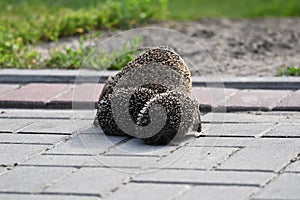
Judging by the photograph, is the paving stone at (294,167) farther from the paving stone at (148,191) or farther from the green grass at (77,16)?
the green grass at (77,16)

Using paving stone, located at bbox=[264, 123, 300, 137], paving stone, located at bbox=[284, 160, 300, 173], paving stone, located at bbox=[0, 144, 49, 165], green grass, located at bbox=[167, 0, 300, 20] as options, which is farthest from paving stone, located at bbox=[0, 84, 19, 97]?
green grass, located at bbox=[167, 0, 300, 20]

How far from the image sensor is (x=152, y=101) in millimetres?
6043

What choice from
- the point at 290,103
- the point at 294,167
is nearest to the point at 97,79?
the point at 290,103

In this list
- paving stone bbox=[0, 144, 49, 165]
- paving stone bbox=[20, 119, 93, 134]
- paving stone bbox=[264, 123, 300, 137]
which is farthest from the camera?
paving stone bbox=[20, 119, 93, 134]

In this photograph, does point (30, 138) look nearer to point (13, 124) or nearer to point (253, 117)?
point (13, 124)

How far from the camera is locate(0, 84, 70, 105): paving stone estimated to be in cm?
762

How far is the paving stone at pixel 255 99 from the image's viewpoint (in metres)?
7.21

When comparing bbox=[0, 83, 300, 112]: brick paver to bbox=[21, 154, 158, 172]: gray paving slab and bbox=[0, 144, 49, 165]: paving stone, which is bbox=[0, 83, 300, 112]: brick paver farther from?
bbox=[21, 154, 158, 172]: gray paving slab

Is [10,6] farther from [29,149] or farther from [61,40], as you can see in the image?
[29,149]

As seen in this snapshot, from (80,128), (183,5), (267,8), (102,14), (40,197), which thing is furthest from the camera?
(183,5)

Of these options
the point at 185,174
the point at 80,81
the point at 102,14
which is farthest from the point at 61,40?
the point at 185,174

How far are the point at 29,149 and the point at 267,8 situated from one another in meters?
6.05

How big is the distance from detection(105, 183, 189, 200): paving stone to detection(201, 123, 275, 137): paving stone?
1.29m

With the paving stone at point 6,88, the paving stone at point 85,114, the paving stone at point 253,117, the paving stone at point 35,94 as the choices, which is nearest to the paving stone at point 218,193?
the paving stone at point 253,117
